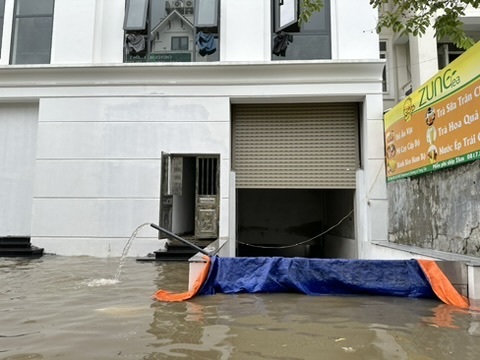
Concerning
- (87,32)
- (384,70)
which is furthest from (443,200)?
(87,32)

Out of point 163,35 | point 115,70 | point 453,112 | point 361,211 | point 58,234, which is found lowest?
point 58,234

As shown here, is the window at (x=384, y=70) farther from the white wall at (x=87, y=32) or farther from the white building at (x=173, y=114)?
the white wall at (x=87, y=32)

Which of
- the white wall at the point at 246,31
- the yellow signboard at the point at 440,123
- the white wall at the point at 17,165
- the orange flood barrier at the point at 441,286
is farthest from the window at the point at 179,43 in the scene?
the orange flood barrier at the point at 441,286

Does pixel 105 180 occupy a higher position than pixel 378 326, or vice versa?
pixel 105 180

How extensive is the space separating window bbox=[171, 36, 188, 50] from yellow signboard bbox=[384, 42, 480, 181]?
574cm

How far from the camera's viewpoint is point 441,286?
4.95 m

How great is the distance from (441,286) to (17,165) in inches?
409

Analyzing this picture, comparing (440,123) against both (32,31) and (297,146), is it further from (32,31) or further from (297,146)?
(32,31)

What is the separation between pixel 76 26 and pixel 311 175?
24.5 ft

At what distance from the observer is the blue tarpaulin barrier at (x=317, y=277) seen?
5.23m

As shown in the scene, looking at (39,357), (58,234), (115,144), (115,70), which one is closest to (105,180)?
(115,144)

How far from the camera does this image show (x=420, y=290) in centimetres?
516

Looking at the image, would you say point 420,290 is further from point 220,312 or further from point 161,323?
point 161,323

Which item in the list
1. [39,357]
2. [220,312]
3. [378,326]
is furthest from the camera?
[220,312]
